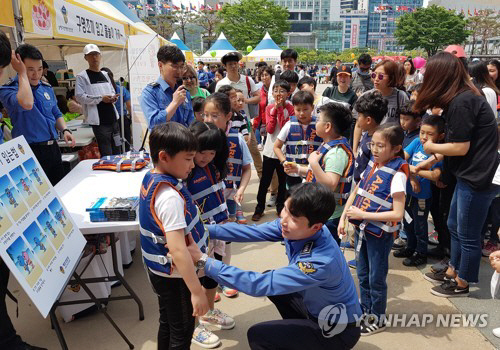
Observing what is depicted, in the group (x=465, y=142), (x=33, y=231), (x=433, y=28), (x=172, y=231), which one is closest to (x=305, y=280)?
(x=172, y=231)

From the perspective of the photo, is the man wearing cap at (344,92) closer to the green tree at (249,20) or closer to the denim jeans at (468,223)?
the denim jeans at (468,223)

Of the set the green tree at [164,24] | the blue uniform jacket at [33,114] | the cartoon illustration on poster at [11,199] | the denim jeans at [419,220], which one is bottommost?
the denim jeans at [419,220]

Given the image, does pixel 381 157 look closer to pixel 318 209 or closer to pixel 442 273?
pixel 318 209

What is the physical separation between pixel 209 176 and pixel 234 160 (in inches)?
31.5

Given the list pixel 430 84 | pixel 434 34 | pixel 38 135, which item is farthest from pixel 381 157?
pixel 434 34

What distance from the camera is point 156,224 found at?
1.67 metres

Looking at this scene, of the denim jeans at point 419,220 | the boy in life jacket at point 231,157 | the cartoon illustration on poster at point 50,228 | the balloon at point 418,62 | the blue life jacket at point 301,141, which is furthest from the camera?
the balloon at point 418,62

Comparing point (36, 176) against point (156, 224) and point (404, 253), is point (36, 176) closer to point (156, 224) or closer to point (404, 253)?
point (156, 224)

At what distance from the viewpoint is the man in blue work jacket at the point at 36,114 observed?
3.14m

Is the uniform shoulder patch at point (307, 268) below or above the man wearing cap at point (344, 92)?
below

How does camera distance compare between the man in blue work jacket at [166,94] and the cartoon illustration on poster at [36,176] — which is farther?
the man in blue work jacket at [166,94]

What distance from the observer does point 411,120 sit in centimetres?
340

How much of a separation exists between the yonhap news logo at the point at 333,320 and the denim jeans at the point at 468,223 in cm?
146

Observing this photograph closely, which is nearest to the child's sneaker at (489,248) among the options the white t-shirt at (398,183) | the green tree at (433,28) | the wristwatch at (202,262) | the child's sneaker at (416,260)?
the child's sneaker at (416,260)
